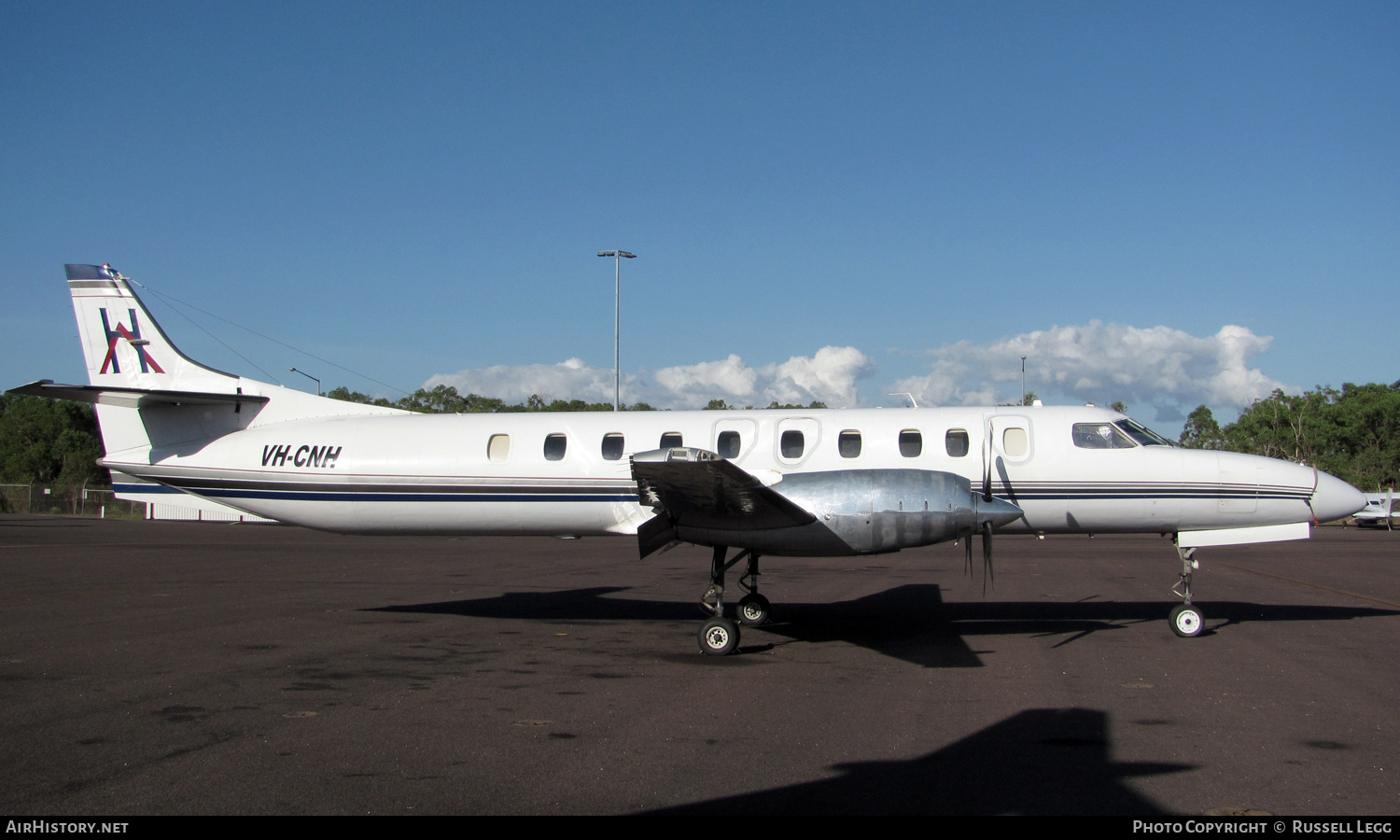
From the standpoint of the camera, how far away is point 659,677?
29.6 ft

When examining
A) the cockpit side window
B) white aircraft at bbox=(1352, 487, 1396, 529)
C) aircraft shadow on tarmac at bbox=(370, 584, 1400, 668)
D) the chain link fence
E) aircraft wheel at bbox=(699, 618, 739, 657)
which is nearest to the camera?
aircraft wheel at bbox=(699, 618, 739, 657)

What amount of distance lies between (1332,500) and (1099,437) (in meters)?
2.97

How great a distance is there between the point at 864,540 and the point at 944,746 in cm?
347

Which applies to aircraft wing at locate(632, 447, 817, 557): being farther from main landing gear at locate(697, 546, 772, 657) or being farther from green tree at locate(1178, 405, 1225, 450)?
green tree at locate(1178, 405, 1225, 450)

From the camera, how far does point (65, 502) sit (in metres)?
50.7

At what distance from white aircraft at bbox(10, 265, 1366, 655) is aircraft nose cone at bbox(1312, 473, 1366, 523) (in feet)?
0.08

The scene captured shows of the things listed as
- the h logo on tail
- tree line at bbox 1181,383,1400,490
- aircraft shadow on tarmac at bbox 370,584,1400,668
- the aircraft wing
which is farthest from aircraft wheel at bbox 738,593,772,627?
tree line at bbox 1181,383,1400,490

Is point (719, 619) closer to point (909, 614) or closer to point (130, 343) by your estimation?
point (909, 614)

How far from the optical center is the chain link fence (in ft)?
161

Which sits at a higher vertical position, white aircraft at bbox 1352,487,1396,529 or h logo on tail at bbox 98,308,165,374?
h logo on tail at bbox 98,308,165,374

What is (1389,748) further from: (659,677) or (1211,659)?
(659,677)

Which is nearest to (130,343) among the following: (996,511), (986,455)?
(986,455)

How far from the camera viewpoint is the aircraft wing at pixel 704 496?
8961mm

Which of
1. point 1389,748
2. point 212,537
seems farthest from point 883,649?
point 212,537
